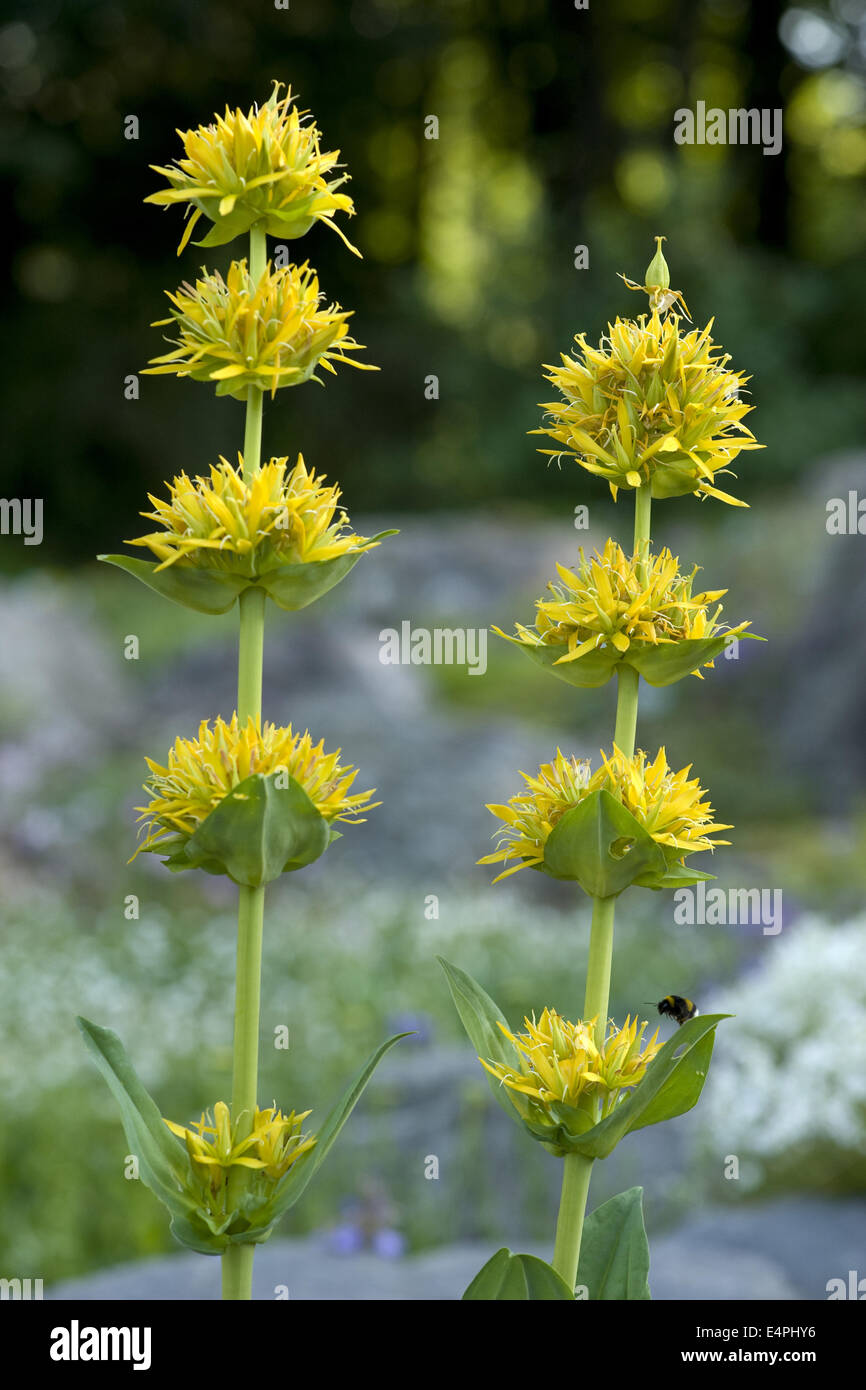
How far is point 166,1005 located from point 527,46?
12.6 m

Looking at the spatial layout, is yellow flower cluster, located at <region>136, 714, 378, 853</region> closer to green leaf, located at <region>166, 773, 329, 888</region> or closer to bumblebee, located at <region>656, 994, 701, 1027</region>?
green leaf, located at <region>166, 773, 329, 888</region>

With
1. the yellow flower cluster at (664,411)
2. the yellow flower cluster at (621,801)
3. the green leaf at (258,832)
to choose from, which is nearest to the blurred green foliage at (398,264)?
the yellow flower cluster at (664,411)

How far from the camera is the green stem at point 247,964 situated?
3.84 feet

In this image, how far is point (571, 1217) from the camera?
1167 millimetres

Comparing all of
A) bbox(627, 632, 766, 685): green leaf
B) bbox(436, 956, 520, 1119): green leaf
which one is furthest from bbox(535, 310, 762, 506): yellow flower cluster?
bbox(436, 956, 520, 1119): green leaf

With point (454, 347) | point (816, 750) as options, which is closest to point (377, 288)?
point (454, 347)

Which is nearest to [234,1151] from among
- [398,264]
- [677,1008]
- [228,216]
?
[677,1008]

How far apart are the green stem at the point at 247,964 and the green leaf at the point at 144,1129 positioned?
0.18ft

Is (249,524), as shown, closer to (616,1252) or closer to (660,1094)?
(660,1094)

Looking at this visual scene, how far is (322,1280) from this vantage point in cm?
275

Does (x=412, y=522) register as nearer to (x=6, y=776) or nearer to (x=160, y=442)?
(x=160, y=442)

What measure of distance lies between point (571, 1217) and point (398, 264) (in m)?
14.5

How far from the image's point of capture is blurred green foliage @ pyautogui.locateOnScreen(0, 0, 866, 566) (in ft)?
37.4

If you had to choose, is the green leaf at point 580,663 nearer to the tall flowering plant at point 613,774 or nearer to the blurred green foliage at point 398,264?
the tall flowering plant at point 613,774
